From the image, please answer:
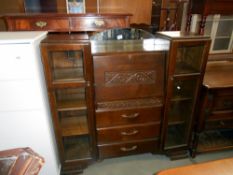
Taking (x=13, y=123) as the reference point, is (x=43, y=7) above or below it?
above

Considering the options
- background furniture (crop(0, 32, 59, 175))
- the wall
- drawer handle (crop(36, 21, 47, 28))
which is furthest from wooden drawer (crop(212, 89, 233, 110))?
drawer handle (crop(36, 21, 47, 28))

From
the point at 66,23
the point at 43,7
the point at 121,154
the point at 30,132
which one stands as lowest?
the point at 121,154

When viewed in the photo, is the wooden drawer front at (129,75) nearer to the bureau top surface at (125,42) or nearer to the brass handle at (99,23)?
the bureau top surface at (125,42)

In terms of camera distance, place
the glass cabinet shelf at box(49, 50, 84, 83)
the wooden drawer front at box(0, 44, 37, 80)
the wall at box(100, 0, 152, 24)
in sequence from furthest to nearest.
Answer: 1. the wall at box(100, 0, 152, 24)
2. the glass cabinet shelf at box(49, 50, 84, 83)
3. the wooden drawer front at box(0, 44, 37, 80)

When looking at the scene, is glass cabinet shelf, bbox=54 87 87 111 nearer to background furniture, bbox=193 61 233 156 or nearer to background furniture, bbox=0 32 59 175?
background furniture, bbox=0 32 59 175

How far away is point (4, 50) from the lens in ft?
3.70

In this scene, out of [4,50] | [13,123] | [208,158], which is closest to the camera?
[4,50]

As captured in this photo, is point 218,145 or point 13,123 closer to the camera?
point 13,123

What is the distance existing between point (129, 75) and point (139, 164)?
952 millimetres

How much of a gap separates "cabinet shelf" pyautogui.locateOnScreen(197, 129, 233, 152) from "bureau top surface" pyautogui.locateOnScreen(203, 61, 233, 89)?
0.73 meters

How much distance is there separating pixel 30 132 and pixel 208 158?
5.76 feet

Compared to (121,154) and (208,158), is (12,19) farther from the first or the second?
(208,158)

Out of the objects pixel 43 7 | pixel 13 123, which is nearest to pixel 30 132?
pixel 13 123

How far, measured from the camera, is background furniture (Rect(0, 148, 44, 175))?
0.62 metres
